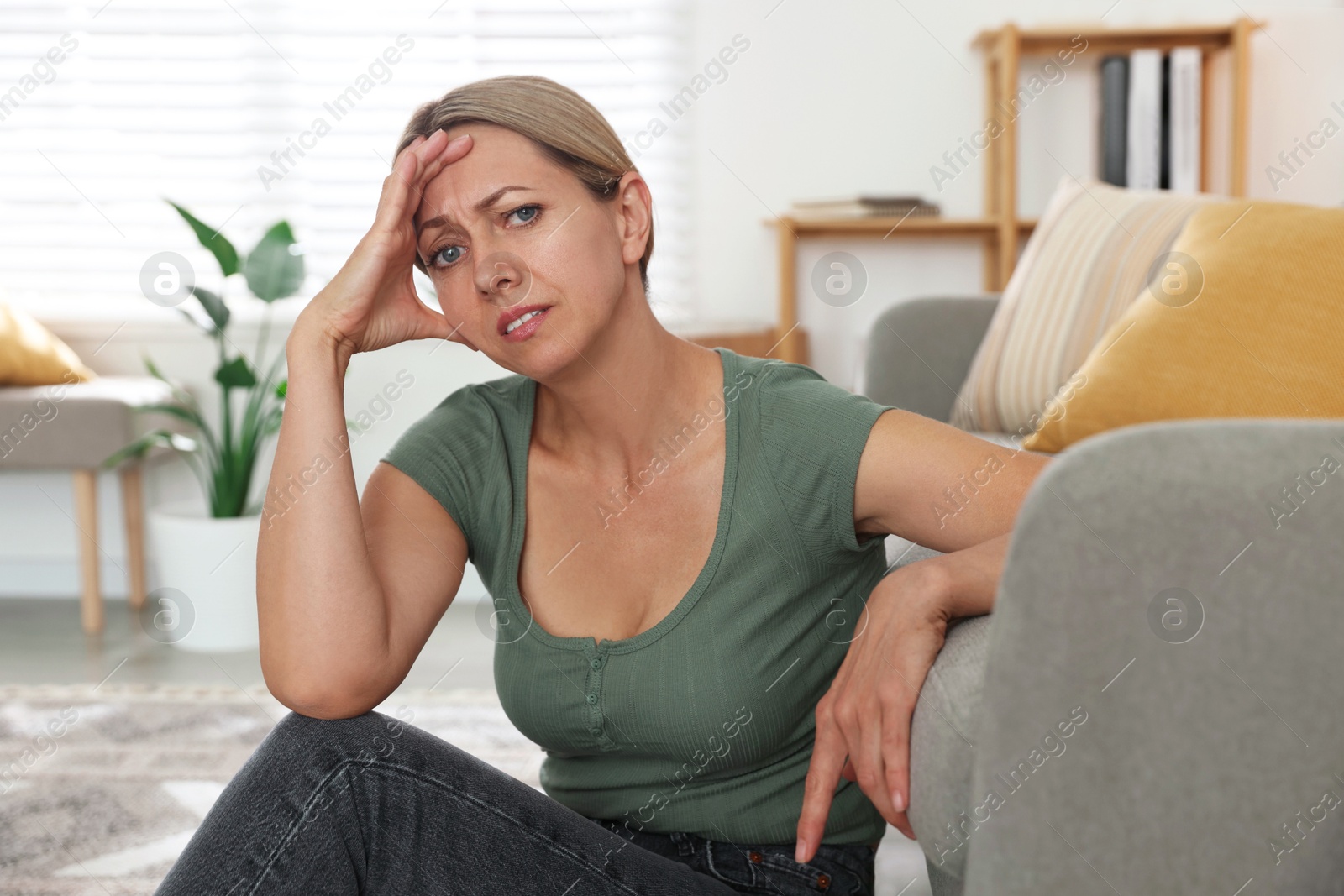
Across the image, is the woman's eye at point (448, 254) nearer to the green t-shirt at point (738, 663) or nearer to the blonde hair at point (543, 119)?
→ the blonde hair at point (543, 119)

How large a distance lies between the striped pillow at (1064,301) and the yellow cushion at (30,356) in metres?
2.18

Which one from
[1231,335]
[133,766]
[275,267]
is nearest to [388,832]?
[1231,335]

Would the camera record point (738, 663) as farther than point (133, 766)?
No

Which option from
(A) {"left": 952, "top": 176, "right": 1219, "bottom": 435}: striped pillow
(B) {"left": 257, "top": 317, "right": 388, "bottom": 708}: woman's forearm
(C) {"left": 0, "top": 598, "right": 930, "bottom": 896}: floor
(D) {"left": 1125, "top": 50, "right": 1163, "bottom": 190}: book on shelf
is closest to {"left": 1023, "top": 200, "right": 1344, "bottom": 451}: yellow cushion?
(A) {"left": 952, "top": 176, "right": 1219, "bottom": 435}: striped pillow

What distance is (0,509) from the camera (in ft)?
10.4

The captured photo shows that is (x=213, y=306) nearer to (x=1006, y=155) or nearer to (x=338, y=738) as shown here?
(x=1006, y=155)

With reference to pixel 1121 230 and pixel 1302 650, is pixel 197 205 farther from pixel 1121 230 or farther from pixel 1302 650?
pixel 1302 650

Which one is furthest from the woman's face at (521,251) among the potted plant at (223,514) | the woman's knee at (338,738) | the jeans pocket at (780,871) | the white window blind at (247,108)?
the white window blind at (247,108)

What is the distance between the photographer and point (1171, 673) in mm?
548

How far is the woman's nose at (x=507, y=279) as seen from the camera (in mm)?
1008

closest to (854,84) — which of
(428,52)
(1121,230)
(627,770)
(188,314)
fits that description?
(428,52)

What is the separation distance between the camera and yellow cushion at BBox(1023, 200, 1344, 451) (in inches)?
52.9

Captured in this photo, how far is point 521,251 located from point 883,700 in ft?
1.70

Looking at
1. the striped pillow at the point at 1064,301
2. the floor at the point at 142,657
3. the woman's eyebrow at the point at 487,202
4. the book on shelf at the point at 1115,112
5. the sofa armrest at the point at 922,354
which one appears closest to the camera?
the woman's eyebrow at the point at 487,202
